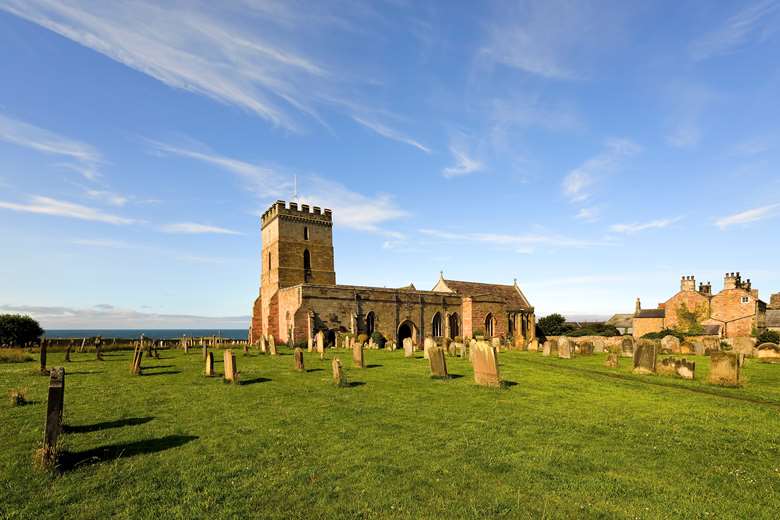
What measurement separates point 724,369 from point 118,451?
599 inches

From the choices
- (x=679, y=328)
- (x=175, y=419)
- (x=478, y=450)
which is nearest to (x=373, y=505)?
(x=478, y=450)

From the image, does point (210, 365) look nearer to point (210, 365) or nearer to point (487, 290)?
point (210, 365)

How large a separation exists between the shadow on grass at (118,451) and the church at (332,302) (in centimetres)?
2402

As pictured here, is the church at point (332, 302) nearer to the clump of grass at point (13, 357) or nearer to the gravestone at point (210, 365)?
the clump of grass at point (13, 357)

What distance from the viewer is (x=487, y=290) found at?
4559cm

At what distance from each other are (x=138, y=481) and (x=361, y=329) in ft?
95.5

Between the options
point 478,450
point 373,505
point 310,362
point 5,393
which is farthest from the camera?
point 310,362

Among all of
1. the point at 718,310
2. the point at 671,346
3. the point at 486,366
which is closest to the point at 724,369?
the point at 486,366

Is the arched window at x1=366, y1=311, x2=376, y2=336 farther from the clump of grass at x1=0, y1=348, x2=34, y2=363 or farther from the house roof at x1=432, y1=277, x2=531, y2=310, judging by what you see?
the clump of grass at x1=0, y1=348, x2=34, y2=363

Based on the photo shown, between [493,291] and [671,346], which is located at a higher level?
[493,291]

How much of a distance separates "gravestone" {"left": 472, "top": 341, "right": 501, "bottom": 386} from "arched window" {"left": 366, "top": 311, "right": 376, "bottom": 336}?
918 inches

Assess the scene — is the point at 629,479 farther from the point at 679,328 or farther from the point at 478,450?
the point at 679,328

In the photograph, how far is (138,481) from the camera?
537 cm

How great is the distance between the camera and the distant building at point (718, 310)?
119ft
